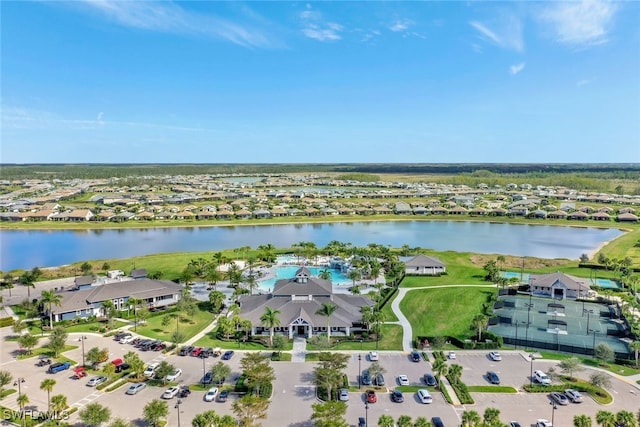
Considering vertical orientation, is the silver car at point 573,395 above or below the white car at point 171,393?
above

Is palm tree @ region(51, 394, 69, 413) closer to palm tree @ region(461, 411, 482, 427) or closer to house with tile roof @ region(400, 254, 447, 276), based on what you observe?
palm tree @ region(461, 411, 482, 427)

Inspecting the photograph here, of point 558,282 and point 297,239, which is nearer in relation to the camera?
point 558,282

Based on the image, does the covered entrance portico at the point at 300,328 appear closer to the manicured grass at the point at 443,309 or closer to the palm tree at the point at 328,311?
the palm tree at the point at 328,311

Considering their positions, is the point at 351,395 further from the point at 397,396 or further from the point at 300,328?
the point at 300,328

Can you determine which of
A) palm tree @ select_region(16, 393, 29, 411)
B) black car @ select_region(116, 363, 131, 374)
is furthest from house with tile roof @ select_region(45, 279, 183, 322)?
palm tree @ select_region(16, 393, 29, 411)

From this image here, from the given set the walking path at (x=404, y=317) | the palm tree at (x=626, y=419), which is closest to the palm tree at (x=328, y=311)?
the walking path at (x=404, y=317)

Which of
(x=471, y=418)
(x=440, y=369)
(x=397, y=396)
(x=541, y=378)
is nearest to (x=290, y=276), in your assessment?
(x=440, y=369)

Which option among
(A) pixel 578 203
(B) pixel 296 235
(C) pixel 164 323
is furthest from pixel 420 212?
(C) pixel 164 323

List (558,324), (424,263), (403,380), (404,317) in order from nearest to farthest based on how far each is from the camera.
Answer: (403,380) < (558,324) < (404,317) < (424,263)

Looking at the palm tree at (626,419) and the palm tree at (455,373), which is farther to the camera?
the palm tree at (455,373)
